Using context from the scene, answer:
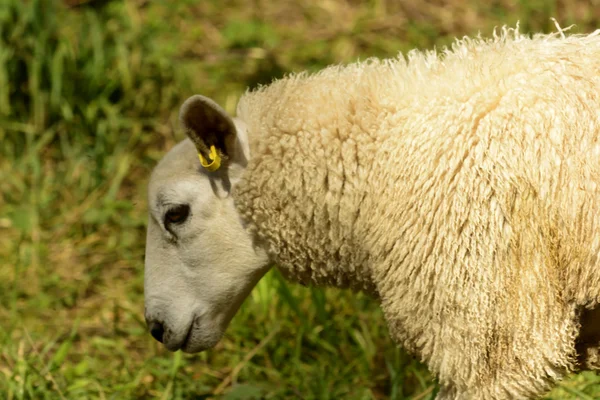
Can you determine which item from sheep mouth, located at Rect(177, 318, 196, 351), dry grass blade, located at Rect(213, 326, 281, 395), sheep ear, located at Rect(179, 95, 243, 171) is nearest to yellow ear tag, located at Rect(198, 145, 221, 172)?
sheep ear, located at Rect(179, 95, 243, 171)

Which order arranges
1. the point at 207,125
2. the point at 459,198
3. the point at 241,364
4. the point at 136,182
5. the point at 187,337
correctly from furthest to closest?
the point at 136,182 < the point at 241,364 < the point at 187,337 < the point at 207,125 < the point at 459,198

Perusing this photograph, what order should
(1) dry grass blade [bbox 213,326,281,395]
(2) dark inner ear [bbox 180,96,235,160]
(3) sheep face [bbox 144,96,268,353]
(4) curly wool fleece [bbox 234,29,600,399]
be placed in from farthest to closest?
(1) dry grass blade [bbox 213,326,281,395] < (3) sheep face [bbox 144,96,268,353] < (2) dark inner ear [bbox 180,96,235,160] < (4) curly wool fleece [bbox 234,29,600,399]

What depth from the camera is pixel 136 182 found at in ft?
16.8

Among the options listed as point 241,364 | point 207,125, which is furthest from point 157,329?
point 241,364

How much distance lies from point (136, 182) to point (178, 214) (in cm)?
239

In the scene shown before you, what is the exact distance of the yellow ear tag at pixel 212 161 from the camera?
105 inches

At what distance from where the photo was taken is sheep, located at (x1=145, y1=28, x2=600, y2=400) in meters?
2.35

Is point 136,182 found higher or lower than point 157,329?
higher

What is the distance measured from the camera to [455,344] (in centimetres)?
246

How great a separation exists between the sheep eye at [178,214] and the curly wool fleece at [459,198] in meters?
0.21

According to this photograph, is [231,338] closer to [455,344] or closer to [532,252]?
[455,344]

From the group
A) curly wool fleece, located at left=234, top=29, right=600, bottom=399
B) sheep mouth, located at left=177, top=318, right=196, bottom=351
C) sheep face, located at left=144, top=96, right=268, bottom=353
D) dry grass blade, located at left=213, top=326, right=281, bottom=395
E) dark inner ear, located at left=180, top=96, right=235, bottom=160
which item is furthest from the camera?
dry grass blade, located at left=213, top=326, right=281, bottom=395

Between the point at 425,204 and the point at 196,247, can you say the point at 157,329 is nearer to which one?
the point at 196,247

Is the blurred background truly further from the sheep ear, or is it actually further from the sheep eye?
the sheep eye
